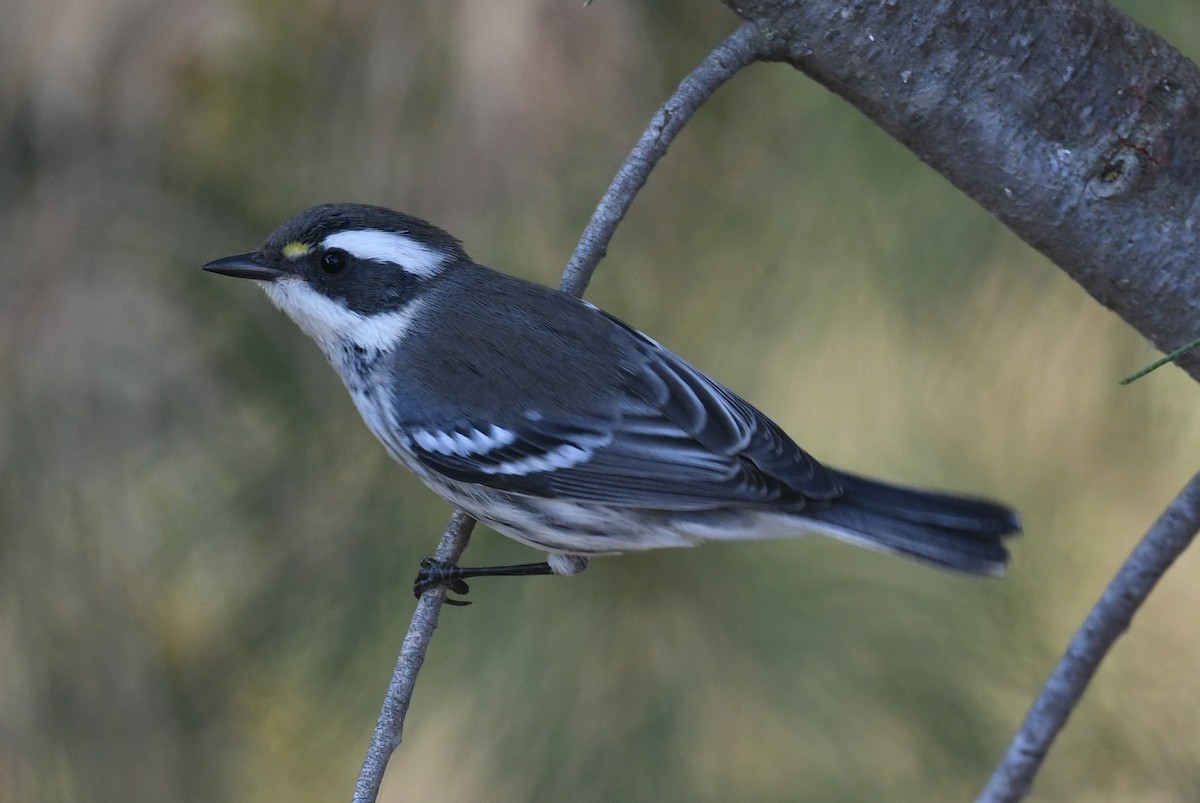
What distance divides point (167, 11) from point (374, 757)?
1.15 metres

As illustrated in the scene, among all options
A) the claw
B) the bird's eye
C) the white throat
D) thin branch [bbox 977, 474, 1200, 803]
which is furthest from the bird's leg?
thin branch [bbox 977, 474, 1200, 803]

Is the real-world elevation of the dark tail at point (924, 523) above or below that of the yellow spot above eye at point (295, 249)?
above

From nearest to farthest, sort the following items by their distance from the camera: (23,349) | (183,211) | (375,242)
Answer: (375,242)
(23,349)
(183,211)

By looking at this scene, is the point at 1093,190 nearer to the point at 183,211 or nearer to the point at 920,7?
the point at 920,7

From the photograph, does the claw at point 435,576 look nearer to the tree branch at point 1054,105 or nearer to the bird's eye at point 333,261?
the bird's eye at point 333,261

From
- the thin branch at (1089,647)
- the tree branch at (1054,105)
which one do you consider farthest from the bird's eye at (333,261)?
the thin branch at (1089,647)

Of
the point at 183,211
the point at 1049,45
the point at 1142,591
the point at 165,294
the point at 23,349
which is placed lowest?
the point at 23,349

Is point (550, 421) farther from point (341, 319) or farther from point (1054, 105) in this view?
point (1054, 105)

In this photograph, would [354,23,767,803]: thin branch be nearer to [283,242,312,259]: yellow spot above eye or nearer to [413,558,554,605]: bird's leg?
[413,558,554,605]: bird's leg

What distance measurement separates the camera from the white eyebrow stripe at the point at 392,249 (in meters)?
1.58

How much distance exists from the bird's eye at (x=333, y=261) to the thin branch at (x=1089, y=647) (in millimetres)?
1004

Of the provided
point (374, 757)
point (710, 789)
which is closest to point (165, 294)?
point (374, 757)

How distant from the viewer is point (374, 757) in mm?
1176

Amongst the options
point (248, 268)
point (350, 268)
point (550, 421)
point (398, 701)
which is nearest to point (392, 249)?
point (350, 268)
